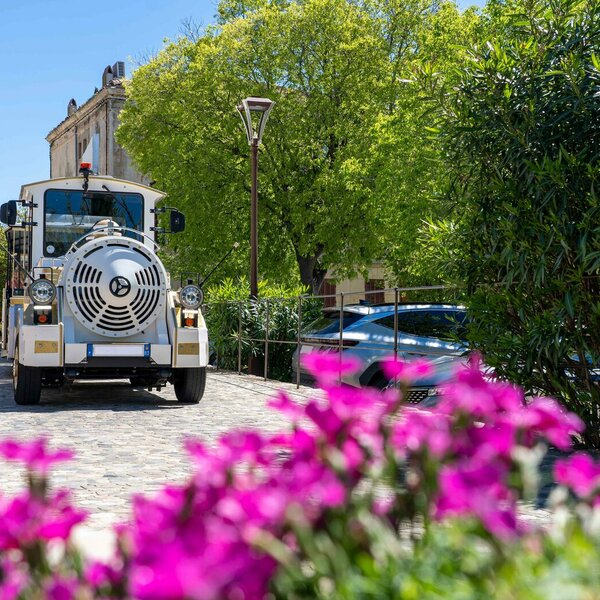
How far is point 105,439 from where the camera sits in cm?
954

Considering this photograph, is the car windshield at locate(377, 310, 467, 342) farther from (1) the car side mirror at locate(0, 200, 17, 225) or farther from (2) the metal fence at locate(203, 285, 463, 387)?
(2) the metal fence at locate(203, 285, 463, 387)

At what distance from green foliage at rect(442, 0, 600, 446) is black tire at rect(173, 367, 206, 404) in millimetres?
5222

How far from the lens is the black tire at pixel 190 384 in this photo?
13.3 meters

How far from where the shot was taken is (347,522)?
204cm

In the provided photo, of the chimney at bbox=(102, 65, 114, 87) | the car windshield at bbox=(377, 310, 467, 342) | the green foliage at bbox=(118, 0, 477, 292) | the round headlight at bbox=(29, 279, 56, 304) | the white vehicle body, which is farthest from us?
the chimney at bbox=(102, 65, 114, 87)

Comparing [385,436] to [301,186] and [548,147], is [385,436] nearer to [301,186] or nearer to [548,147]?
[548,147]

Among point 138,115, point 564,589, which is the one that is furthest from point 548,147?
point 138,115

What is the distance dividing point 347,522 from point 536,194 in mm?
6230

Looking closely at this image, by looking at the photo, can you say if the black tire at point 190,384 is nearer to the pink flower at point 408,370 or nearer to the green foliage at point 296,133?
the pink flower at point 408,370

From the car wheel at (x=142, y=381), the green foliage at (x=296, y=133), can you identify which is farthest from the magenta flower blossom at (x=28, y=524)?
the green foliage at (x=296, y=133)

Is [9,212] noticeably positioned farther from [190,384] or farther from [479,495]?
[479,495]

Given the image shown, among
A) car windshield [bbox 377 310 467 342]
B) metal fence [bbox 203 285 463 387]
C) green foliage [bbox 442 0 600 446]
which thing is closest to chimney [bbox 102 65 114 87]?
metal fence [bbox 203 285 463 387]

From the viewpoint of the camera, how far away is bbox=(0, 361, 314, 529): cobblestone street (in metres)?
6.90

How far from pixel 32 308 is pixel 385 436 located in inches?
434
